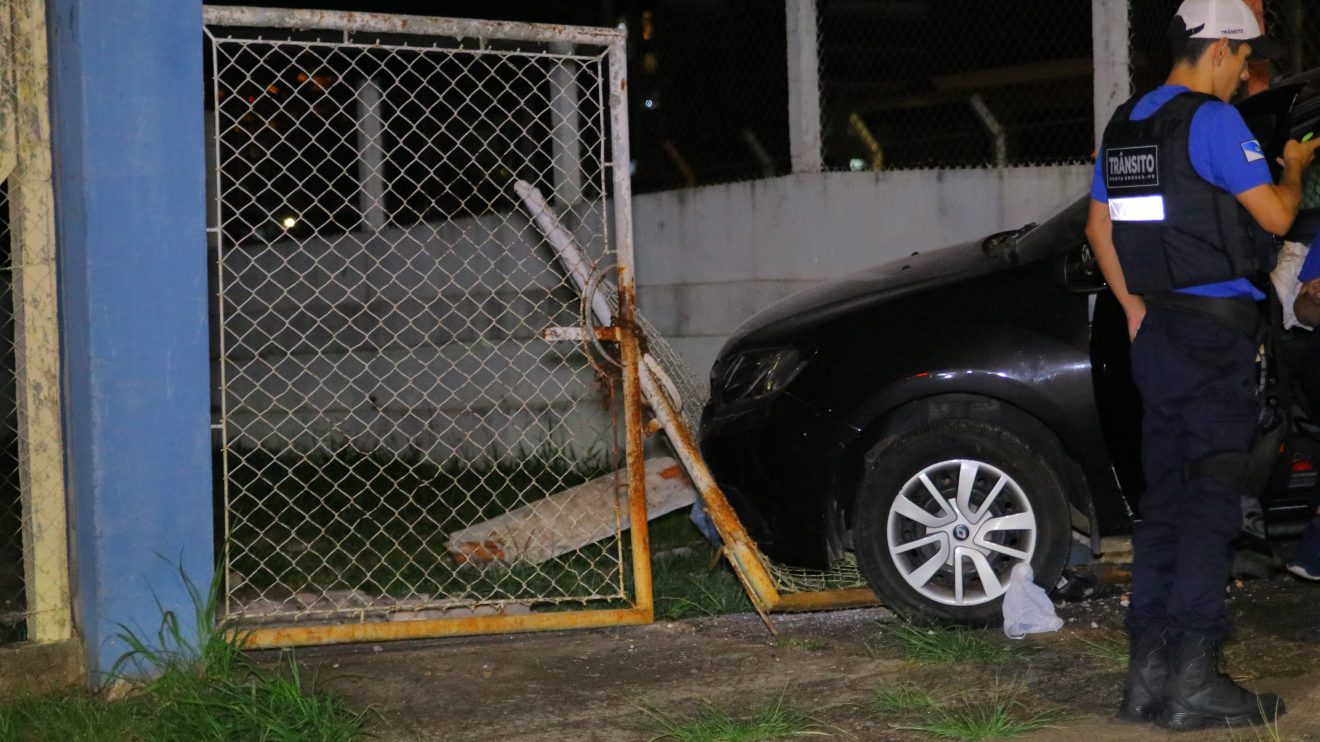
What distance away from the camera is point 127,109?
12.7 ft

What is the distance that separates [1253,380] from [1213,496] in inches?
12.2

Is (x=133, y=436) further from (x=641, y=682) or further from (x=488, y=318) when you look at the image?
(x=488, y=318)

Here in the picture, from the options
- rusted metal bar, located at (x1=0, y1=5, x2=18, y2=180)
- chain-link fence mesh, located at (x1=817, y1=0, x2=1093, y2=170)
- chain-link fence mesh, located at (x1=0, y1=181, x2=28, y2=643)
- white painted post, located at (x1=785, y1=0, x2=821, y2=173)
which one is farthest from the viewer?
white painted post, located at (x1=785, y1=0, x2=821, y2=173)

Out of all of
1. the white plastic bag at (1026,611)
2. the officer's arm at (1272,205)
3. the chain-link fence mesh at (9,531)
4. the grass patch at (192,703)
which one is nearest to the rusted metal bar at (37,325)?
the chain-link fence mesh at (9,531)

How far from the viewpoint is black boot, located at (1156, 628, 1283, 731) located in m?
3.36

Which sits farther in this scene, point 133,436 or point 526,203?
point 526,203

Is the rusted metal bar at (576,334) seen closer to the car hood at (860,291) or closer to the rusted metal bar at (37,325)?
the car hood at (860,291)

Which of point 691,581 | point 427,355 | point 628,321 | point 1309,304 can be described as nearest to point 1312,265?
point 1309,304

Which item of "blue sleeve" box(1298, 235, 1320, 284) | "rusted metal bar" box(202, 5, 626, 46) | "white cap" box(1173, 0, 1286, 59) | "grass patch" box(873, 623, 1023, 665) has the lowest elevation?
"grass patch" box(873, 623, 1023, 665)

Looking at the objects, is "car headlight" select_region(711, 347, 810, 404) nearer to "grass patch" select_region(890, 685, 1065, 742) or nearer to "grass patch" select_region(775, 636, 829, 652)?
"grass patch" select_region(775, 636, 829, 652)

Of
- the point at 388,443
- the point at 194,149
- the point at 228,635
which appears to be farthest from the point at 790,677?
the point at 388,443

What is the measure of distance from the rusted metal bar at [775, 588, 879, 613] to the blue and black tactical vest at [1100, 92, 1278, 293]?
1579 millimetres

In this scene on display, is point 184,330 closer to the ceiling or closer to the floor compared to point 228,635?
closer to the ceiling

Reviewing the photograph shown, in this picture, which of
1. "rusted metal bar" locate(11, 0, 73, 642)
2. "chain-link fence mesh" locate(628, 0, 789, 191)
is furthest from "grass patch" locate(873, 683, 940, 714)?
"chain-link fence mesh" locate(628, 0, 789, 191)
